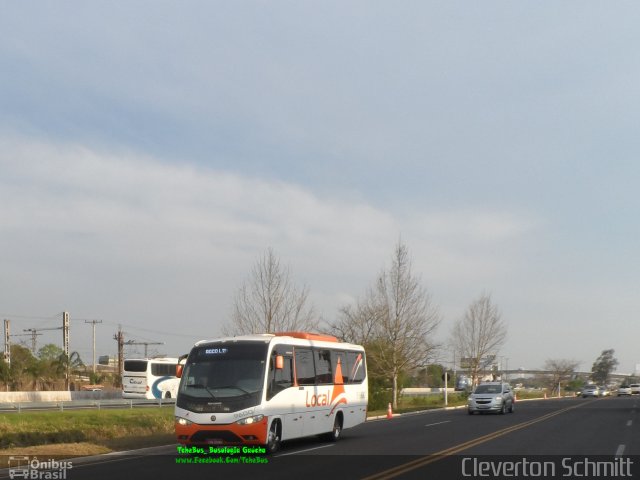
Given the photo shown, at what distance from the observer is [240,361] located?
19.2 metres

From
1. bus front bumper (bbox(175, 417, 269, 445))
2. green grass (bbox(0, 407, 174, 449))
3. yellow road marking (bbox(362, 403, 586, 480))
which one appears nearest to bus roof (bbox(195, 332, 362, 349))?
bus front bumper (bbox(175, 417, 269, 445))

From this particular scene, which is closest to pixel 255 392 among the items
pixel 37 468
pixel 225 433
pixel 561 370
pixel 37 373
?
pixel 225 433

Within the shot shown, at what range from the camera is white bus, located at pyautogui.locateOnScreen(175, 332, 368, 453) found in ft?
59.2

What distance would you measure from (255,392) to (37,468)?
5.13 m

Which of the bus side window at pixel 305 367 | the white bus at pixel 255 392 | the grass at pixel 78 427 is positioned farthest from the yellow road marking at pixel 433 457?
the grass at pixel 78 427

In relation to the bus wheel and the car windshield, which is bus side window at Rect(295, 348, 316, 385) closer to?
the bus wheel

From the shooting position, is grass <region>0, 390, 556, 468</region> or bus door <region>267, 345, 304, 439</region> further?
grass <region>0, 390, 556, 468</region>

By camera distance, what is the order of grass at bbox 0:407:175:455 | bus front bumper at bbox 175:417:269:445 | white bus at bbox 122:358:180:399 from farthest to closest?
white bus at bbox 122:358:180:399, grass at bbox 0:407:175:455, bus front bumper at bbox 175:417:269:445

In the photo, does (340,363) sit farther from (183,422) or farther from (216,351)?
(183,422)

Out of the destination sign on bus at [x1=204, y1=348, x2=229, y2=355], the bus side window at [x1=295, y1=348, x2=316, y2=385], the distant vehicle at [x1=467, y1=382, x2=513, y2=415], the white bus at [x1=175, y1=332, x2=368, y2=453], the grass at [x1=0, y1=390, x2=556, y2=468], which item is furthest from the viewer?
the distant vehicle at [x1=467, y1=382, x2=513, y2=415]

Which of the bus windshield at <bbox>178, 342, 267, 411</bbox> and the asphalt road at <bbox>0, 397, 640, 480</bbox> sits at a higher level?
the bus windshield at <bbox>178, 342, 267, 411</bbox>

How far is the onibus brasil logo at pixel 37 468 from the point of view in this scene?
14664 mm

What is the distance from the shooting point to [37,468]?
52.3 ft

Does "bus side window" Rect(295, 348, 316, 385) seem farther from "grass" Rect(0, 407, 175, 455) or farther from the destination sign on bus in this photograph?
"grass" Rect(0, 407, 175, 455)
